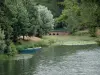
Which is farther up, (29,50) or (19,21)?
(19,21)

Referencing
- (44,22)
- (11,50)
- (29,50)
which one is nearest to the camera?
(11,50)

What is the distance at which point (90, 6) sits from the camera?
61.2 ft

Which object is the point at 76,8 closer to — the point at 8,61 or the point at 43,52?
the point at 8,61

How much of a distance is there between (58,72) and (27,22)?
21.6m

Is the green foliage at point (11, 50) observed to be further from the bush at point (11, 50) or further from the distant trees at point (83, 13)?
the distant trees at point (83, 13)


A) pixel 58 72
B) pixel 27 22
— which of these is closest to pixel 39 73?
pixel 58 72

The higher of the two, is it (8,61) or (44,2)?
(44,2)

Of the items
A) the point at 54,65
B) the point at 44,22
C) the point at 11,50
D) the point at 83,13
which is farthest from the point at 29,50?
the point at 83,13

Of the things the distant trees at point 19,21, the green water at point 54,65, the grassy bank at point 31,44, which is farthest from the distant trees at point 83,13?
the grassy bank at point 31,44

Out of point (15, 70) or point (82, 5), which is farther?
point (15, 70)

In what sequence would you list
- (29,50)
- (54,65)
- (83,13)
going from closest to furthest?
(83,13) → (54,65) → (29,50)

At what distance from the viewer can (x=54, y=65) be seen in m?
37.0

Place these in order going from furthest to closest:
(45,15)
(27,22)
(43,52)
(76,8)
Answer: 1. (45,15)
2. (27,22)
3. (43,52)
4. (76,8)

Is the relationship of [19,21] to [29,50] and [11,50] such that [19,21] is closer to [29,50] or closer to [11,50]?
[29,50]
